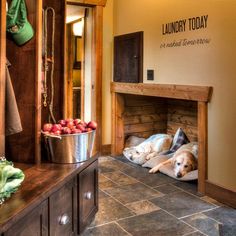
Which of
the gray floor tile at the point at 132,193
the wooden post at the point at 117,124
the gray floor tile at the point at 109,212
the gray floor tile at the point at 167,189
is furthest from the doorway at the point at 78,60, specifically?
the gray floor tile at the point at 109,212

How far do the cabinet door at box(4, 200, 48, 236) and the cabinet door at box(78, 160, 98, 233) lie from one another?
493 millimetres

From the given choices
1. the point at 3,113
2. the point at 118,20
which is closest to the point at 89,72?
the point at 118,20

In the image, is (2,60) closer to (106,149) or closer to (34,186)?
(34,186)

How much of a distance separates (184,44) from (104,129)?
6.02 feet

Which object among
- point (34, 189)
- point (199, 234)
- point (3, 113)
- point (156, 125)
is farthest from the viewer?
point (156, 125)

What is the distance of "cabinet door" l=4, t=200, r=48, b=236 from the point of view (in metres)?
1.42

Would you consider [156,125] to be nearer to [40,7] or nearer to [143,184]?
[143,184]

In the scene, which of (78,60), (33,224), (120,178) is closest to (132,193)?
(120,178)

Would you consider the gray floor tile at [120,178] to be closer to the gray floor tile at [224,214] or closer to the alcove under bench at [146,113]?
the alcove under bench at [146,113]

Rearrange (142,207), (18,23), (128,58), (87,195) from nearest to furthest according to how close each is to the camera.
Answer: (18,23), (87,195), (142,207), (128,58)

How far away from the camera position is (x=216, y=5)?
9.77 ft

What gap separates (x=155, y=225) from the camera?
8.21ft

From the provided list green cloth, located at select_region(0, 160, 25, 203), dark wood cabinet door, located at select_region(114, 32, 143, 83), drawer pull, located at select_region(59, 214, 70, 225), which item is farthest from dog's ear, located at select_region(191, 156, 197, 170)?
green cloth, located at select_region(0, 160, 25, 203)

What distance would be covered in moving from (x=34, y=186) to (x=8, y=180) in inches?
7.8
